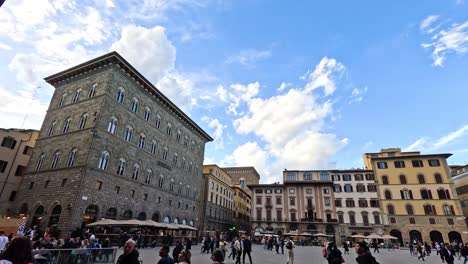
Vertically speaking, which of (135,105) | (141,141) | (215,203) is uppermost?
(135,105)

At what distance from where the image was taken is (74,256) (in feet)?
30.9

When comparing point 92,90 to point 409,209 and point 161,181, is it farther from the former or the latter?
point 409,209

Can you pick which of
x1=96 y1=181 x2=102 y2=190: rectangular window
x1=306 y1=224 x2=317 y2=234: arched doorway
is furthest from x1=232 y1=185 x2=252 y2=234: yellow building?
x1=96 y1=181 x2=102 y2=190: rectangular window

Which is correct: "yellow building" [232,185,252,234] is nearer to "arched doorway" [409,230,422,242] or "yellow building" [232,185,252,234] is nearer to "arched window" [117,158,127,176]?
"arched doorway" [409,230,422,242]

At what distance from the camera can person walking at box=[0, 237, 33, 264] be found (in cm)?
311

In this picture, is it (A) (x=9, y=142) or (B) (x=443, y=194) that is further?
(B) (x=443, y=194)

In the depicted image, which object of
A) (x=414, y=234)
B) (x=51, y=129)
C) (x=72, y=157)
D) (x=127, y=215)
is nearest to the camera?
(x=72, y=157)

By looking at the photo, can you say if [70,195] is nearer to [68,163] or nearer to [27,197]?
[68,163]

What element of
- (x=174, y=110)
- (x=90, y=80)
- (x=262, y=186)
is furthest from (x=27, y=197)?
(x=262, y=186)

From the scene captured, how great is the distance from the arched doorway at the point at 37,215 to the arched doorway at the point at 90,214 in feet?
13.4

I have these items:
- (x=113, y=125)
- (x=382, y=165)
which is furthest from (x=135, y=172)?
Result: (x=382, y=165)

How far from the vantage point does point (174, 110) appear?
37.1 metres

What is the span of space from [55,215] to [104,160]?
596cm

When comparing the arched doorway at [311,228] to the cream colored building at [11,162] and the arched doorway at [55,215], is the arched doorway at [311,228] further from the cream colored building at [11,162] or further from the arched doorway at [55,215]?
the cream colored building at [11,162]
